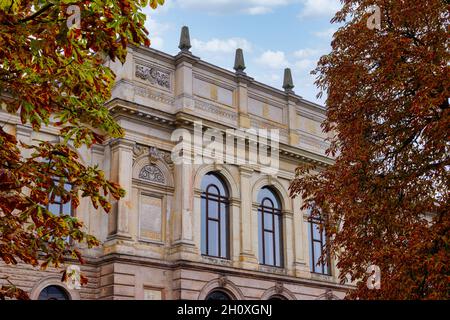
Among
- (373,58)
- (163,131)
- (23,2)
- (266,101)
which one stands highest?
(266,101)

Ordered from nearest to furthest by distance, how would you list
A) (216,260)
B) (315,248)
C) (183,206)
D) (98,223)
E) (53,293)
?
(53,293), (98,223), (183,206), (216,260), (315,248)

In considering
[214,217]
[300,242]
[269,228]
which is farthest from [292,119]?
[214,217]

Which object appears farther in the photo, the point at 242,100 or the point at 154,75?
the point at 242,100

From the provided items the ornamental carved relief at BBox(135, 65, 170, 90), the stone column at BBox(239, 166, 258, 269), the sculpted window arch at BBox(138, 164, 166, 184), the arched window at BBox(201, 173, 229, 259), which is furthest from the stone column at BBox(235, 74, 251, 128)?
the sculpted window arch at BBox(138, 164, 166, 184)

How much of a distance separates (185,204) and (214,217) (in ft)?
6.49

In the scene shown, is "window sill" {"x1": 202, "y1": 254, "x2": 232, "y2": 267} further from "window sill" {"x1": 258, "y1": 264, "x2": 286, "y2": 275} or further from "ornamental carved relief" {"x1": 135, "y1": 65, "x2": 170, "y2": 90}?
"ornamental carved relief" {"x1": 135, "y1": 65, "x2": 170, "y2": 90}

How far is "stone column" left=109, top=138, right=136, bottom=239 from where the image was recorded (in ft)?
79.2

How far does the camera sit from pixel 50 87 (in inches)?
337

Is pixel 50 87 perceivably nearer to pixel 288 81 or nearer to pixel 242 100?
pixel 242 100

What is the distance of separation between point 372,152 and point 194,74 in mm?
16034
